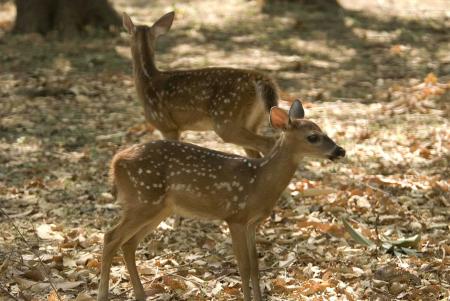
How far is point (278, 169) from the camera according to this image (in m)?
5.86

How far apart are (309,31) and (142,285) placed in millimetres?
10284

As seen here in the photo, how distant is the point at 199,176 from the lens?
5789 millimetres

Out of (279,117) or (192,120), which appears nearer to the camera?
(279,117)

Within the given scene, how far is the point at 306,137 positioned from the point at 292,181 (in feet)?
8.91

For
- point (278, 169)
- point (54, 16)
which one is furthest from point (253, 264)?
point (54, 16)

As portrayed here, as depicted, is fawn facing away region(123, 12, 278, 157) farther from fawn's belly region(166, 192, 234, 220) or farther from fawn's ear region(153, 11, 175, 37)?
fawn's belly region(166, 192, 234, 220)

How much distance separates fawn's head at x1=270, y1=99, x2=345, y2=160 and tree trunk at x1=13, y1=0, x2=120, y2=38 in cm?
914

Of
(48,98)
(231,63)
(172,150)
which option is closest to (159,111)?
(172,150)

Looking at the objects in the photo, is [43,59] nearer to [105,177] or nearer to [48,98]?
[48,98]

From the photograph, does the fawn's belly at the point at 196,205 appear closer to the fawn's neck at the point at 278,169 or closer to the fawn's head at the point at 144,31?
the fawn's neck at the point at 278,169

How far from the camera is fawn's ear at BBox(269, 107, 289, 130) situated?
589 cm

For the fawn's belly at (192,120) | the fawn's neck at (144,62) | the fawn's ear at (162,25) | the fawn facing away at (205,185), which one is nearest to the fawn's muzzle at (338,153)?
the fawn facing away at (205,185)

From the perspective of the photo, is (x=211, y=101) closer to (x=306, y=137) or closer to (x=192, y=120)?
(x=192, y=120)

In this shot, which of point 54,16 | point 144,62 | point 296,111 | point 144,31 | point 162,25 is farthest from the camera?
point 54,16
